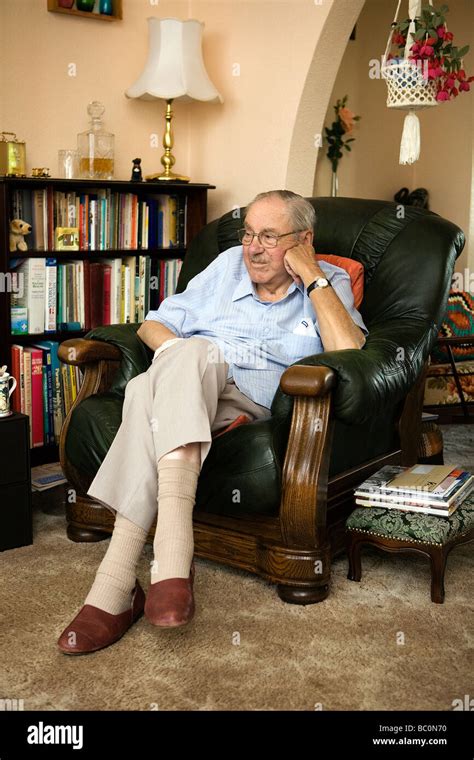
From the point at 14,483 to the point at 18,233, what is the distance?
3.72 ft

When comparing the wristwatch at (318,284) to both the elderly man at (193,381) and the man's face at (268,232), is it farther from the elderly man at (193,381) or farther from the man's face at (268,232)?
the man's face at (268,232)

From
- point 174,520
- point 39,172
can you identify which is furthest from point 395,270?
point 39,172

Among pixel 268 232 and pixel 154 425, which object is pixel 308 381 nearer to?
pixel 154 425

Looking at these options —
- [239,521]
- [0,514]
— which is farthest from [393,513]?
[0,514]

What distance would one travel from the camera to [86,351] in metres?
2.65

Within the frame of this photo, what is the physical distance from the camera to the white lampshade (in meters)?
3.61

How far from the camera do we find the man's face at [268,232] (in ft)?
8.27

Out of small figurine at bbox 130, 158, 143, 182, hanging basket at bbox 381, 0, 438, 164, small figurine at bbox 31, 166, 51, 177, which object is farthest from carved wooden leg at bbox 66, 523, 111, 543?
hanging basket at bbox 381, 0, 438, 164

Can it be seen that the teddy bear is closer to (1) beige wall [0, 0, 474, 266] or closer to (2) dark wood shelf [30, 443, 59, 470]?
(1) beige wall [0, 0, 474, 266]

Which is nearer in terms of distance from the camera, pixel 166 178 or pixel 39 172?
pixel 39 172

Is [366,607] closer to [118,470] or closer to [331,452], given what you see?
[331,452]

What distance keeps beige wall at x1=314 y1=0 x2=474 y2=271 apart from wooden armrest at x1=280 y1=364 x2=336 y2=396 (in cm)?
326

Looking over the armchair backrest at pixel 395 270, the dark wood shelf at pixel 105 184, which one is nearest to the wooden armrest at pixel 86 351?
the armchair backrest at pixel 395 270

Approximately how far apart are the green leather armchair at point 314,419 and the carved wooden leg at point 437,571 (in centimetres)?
28
